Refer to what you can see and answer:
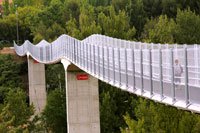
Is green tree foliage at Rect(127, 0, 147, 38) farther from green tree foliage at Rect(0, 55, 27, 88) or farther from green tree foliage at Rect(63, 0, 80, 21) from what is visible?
green tree foliage at Rect(0, 55, 27, 88)

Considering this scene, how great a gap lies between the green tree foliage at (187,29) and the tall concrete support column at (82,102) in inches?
632

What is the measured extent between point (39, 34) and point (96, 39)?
136ft

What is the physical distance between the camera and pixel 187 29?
49.7 metres

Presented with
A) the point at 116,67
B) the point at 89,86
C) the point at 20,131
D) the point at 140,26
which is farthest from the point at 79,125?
the point at 140,26

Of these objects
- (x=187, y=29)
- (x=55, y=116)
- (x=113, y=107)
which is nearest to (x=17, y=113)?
(x=55, y=116)

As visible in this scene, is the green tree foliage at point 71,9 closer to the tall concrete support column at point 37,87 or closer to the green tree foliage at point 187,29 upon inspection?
the tall concrete support column at point 37,87

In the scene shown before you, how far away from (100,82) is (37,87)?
17474 mm

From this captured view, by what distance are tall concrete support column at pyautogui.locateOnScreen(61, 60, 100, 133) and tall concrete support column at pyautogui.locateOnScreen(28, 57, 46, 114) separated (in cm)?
2293

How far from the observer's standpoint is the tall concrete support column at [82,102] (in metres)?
34.1

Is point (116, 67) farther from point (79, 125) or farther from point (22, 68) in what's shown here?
point (22, 68)

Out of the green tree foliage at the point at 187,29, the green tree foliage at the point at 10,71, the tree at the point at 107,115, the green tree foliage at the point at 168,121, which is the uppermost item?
the green tree foliage at the point at 187,29

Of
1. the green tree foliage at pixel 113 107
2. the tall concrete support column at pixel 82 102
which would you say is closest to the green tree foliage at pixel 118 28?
the green tree foliage at pixel 113 107

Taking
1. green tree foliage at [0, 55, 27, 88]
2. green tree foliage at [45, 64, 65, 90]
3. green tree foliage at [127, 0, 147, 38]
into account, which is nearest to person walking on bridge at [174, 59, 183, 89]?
green tree foliage at [45, 64, 65, 90]

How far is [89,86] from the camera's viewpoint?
3428 cm
